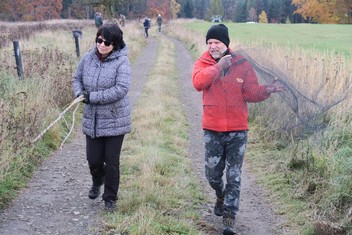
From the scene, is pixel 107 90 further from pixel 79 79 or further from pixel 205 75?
pixel 205 75

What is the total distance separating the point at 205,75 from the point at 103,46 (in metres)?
1.04

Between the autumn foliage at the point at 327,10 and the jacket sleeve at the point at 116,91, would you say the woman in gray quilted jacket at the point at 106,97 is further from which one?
the autumn foliage at the point at 327,10

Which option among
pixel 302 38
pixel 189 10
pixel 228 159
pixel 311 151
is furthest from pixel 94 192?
pixel 189 10

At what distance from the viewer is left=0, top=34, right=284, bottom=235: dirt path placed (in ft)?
13.9

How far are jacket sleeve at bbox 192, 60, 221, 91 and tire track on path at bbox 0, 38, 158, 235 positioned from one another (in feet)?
5.23

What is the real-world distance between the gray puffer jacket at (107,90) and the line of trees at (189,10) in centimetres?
2239

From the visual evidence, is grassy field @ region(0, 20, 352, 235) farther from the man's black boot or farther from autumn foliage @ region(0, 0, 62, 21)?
autumn foliage @ region(0, 0, 62, 21)

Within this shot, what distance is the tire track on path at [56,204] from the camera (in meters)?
4.18

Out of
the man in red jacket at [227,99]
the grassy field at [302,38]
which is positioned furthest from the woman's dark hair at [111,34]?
the grassy field at [302,38]

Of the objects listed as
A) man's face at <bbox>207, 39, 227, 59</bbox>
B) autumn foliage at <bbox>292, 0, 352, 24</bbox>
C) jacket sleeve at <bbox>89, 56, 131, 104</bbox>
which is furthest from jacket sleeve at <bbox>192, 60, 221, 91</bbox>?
autumn foliage at <bbox>292, 0, 352, 24</bbox>

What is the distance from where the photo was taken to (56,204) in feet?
15.8

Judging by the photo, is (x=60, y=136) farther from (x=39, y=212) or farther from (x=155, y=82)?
(x=155, y=82)

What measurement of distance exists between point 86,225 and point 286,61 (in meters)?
5.51

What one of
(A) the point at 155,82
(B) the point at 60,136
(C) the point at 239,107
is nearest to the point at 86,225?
(C) the point at 239,107
